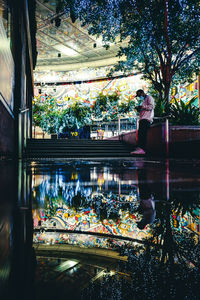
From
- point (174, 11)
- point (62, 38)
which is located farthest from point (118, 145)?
point (62, 38)

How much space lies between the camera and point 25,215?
59cm

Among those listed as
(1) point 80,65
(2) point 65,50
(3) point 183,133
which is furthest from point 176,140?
(1) point 80,65

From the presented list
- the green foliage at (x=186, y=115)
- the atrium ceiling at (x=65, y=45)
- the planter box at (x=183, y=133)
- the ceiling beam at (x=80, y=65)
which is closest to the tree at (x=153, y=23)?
the green foliage at (x=186, y=115)

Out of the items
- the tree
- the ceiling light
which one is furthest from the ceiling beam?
the tree

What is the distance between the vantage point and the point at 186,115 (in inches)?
232

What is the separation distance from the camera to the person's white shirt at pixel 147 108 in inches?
211

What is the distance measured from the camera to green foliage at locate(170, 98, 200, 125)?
581 cm

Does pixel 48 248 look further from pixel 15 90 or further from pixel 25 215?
pixel 15 90

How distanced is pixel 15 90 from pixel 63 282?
6016mm

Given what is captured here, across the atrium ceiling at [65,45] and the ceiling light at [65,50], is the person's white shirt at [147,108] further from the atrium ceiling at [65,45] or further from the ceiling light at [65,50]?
the ceiling light at [65,50]

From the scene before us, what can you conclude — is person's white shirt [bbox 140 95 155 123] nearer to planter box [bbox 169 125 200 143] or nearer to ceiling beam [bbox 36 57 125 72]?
planter box [bbox 169 125 200 143]

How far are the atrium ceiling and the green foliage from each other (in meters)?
10.5

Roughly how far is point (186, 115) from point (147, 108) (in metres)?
1.23

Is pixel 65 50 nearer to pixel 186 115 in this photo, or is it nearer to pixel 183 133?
pixel 186 115
